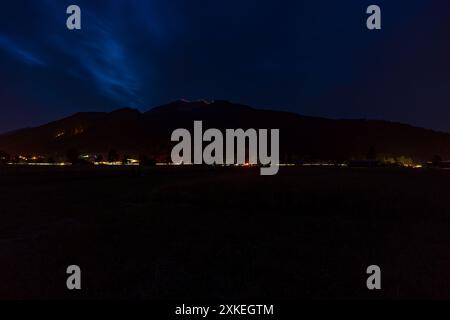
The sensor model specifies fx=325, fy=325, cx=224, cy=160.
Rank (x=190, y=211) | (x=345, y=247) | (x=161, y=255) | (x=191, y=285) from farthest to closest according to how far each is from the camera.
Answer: (x=190, y=211) < (x=345, y=247) < (x=161, y=255) < (x=191, y=285)

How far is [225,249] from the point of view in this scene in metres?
10.9

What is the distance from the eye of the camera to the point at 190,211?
1825 centimetres

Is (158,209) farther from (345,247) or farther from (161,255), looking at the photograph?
(345,247)

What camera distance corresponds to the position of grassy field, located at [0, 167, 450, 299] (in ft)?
25.6

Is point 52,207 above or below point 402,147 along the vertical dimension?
below

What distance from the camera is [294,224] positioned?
14.9 m

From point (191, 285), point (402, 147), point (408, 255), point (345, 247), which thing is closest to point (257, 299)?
point (191, 285)

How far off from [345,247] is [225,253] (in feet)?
13.7

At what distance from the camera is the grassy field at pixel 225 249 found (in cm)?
781
